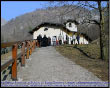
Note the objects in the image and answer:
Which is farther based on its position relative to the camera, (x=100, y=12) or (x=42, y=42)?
(x=42, y=42)

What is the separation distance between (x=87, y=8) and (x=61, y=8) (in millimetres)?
1688

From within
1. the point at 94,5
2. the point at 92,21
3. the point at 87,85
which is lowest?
the point at 87,85

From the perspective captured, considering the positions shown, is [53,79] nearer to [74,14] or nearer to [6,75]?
[6,75]

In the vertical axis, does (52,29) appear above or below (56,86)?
above

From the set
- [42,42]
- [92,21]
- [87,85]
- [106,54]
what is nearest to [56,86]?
[87,85]

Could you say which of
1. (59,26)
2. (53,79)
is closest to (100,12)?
(53,79)

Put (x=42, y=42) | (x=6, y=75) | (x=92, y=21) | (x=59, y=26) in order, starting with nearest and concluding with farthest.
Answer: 1. (x=6, y=75)
2. (x=92, y=21)
3. (x=42, y=42)
4. (x=59, y=26)

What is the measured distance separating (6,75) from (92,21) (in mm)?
9342

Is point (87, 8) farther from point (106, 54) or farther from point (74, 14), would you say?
point (106, 54)

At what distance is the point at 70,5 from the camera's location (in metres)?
14.1

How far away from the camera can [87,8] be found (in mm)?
14242

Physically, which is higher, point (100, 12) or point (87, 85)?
point (100, 12)

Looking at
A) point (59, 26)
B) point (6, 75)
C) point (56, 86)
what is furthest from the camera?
point (59, 26)

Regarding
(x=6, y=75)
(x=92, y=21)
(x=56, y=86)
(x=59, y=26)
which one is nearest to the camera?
(x=56, y=86)
